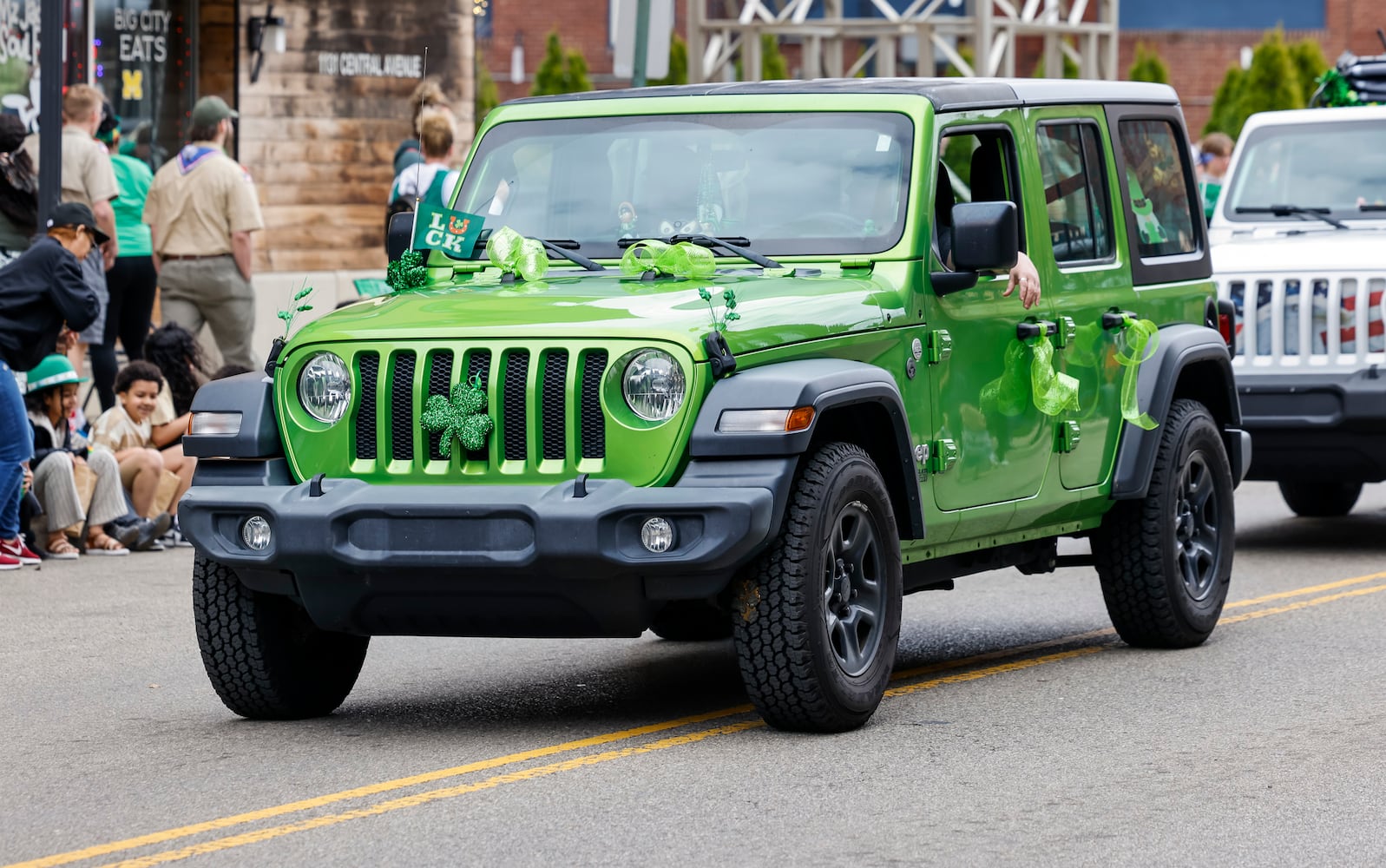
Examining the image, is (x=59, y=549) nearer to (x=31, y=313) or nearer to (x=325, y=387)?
(x=31, y=313)

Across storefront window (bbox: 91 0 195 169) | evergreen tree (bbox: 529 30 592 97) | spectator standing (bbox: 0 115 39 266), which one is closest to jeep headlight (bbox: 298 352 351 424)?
spectator standing (bbox: 0 115 39 266)

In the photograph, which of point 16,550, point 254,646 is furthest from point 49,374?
point 254,646

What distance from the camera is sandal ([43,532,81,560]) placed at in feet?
41.0

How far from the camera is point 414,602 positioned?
712cm

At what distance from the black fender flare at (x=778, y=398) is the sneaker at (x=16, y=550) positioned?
6.10 metres

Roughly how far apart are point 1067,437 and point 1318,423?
4.26m

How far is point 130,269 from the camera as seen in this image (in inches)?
608

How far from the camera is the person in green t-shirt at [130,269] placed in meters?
15.4

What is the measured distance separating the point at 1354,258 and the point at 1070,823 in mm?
7183

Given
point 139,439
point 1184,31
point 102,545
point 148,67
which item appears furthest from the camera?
point 1184,31

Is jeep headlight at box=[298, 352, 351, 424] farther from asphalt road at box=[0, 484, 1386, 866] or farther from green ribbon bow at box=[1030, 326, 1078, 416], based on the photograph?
green ribbon bow at box=[1030, 326, 1078, 416]

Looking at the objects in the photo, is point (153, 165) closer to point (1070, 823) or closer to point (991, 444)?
point (991, 444)

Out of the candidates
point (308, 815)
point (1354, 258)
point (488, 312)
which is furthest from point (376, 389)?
point (1354, 258)

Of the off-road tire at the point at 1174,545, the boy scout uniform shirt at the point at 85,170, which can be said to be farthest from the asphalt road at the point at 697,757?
the boy scout uniform shirt at the point at 85,170
